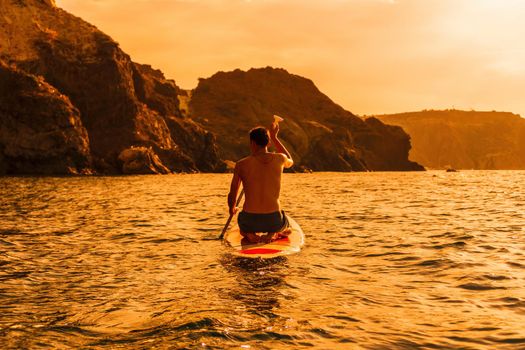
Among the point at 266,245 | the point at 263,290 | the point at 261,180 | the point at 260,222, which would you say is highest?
the point at 261,180

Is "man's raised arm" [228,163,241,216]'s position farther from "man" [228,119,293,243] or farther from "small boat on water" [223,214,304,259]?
"small boat on water" [223,214,304,259]

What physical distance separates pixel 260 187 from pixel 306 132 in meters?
168

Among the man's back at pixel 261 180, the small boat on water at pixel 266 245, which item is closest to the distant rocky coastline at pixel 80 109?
the small boat on water at pixel 266 245

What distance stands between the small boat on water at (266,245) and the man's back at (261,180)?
76 cm

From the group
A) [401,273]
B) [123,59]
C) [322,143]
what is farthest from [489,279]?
[322,143]

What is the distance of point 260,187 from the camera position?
1038 centimetres

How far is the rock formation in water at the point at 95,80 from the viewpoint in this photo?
94.3m

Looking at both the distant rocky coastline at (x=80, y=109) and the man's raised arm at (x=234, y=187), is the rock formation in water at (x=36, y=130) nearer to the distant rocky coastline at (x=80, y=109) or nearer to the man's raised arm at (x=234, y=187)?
the distant rocky coastline at (x=80, y=109)

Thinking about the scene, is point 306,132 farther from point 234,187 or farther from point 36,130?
point 234,187

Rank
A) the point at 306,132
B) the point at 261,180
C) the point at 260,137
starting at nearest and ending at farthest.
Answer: the point at 260,137 < the point at 261,180 < the point at 306,132

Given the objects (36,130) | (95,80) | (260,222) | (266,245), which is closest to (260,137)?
(260,222)

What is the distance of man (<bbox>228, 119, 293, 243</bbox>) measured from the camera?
10.1m

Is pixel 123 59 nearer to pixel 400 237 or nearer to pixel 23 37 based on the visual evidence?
pixel 23 37

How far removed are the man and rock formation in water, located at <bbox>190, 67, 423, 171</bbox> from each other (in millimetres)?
138811
